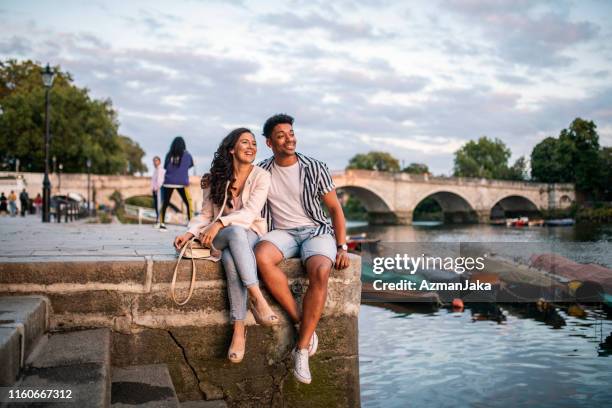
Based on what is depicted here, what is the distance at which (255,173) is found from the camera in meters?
3.48

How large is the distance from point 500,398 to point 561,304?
5.56m

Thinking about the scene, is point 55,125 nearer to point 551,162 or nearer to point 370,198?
point 370,198

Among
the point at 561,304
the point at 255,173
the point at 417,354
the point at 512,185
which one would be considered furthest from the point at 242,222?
the point at 512,185

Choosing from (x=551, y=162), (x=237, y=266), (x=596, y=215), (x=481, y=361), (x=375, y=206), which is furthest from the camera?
(x=551, y=162)

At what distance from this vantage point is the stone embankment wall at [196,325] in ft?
10.1

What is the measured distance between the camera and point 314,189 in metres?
3.57

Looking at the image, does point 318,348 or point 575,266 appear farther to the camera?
point 575,266

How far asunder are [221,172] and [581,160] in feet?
205

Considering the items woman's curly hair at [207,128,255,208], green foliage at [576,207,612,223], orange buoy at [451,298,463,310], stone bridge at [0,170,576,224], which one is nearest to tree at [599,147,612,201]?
stone bridge at [0,170,576,224]

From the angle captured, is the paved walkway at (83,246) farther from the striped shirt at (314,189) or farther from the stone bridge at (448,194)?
the stone bridge at (448,194)

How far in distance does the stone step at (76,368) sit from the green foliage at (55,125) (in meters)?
37.3

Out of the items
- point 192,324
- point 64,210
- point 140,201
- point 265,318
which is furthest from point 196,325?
point 140,201

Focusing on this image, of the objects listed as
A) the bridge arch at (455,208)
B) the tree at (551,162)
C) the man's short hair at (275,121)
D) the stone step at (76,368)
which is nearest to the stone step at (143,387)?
the stone step at (76,368)

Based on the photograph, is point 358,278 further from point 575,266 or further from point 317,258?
point 575,266
